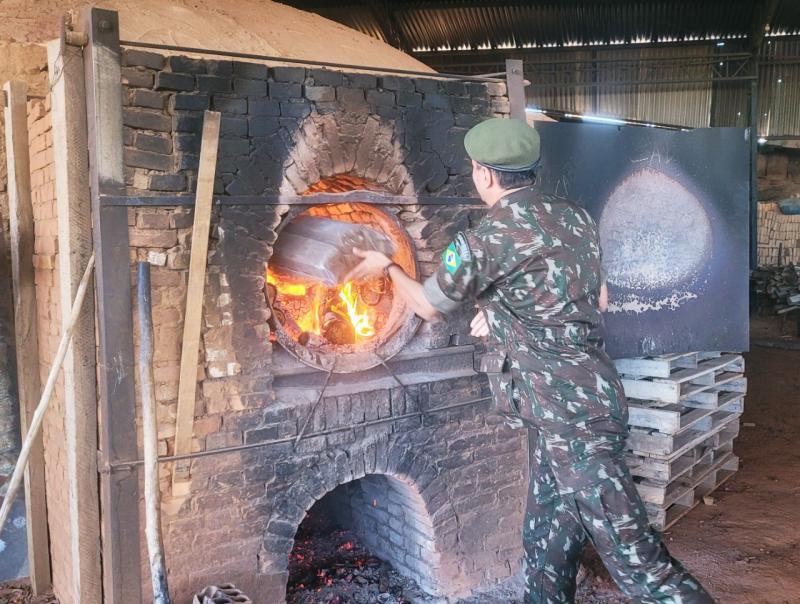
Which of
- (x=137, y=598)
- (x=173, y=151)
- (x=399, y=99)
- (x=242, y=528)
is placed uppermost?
(x=399, y=99)

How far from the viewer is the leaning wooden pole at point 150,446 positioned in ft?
10.3

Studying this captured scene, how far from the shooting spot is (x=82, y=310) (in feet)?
10.9

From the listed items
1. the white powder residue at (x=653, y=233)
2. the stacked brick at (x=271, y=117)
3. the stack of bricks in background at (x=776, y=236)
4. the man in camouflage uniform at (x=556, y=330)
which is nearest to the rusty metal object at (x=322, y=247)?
the stacked brick at (x=271, y=117)

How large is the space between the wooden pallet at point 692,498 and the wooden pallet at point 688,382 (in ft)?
2.44

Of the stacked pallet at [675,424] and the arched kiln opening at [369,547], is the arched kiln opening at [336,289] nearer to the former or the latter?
the arched kiln opening at [369,547]

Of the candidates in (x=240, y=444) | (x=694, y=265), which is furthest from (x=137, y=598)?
(x=694, y=265)

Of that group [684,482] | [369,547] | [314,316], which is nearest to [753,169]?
[684,482]

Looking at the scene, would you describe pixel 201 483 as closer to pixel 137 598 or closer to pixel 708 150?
pixel 137 598

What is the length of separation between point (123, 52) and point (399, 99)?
1451 mm

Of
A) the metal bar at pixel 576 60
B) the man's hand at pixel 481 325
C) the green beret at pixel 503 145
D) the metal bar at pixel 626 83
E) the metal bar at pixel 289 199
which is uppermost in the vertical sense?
the metal bar at pixel 576 60

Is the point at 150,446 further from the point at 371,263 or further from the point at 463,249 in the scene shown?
the point at 463,249

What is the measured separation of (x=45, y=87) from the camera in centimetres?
371

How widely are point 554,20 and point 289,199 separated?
10998 mm

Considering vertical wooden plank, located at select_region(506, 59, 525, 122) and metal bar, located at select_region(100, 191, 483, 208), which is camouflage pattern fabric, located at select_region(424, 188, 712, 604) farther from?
vertical wooden plank, located at select_region(506, 59, 525, 122)
